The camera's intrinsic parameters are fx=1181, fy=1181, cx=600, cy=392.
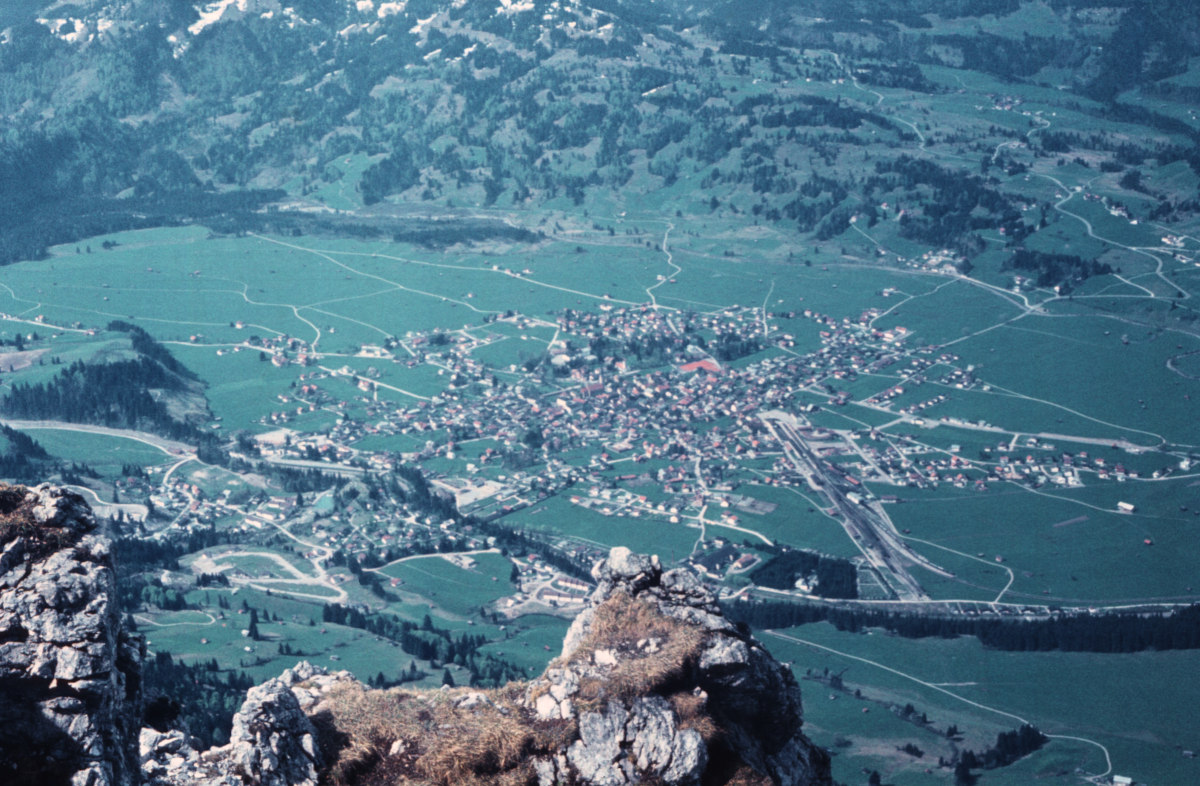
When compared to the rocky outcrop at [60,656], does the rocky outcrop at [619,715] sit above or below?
below

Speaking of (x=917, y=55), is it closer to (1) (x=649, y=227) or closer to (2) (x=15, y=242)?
(1) (x=649, y=227)

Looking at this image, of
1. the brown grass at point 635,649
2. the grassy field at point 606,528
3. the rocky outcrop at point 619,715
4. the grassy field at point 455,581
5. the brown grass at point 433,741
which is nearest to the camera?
the brown grass at point 433,741

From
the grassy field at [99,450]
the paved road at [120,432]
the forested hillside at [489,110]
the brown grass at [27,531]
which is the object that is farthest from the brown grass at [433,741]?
the forested hillside at [489,110]

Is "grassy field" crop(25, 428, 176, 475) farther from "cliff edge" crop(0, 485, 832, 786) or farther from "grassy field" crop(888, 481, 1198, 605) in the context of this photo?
"cliff edge" crop(0, 485, 832, 786)

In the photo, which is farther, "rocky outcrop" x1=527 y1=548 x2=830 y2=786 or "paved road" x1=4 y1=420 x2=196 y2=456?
"paved road" x1=4 y1=420 x2=196 y2=456

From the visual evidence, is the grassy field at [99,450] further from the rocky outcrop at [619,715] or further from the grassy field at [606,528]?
the rocky outcrop at [619,715]

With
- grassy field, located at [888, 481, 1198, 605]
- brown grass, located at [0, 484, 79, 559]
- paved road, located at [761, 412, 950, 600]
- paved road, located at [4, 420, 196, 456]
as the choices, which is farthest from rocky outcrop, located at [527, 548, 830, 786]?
paved road, located at [4, 420, 196, 456]

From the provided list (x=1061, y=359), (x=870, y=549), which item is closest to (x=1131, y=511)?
(x=870, y=549)

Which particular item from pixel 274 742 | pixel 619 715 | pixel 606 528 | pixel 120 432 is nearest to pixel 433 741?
pixel 274 742
